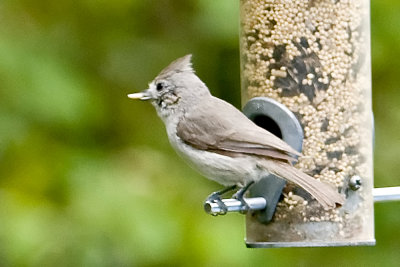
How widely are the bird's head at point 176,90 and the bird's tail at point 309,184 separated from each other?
60 cm

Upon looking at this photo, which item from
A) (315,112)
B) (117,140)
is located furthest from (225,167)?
(117,140)

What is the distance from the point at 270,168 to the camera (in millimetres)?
5945

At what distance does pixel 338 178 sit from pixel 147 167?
70.6 inches

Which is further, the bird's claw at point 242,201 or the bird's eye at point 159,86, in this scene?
the bird's eye at point 159,86

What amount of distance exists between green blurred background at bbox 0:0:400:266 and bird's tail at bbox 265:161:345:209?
1.27 metres

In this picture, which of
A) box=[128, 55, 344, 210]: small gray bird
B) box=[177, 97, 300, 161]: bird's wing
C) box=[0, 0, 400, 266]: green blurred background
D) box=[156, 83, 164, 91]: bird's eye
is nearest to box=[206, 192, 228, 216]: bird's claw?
box=[128, 55, 344, 210]: small gray bird

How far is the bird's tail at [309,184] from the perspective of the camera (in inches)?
228

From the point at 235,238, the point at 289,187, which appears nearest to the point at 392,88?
the point at 235,238

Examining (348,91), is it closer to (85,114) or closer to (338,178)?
(338,178)

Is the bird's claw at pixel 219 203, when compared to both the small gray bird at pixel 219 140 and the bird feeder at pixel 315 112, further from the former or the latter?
the bird feeder at pixel 315 112

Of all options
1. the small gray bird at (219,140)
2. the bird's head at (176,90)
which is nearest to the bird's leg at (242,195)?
the small gray bird at (219,140)

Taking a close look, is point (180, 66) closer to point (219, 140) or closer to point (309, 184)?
point (219, 140)

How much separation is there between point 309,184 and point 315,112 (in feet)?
1.58

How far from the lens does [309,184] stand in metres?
5.84
